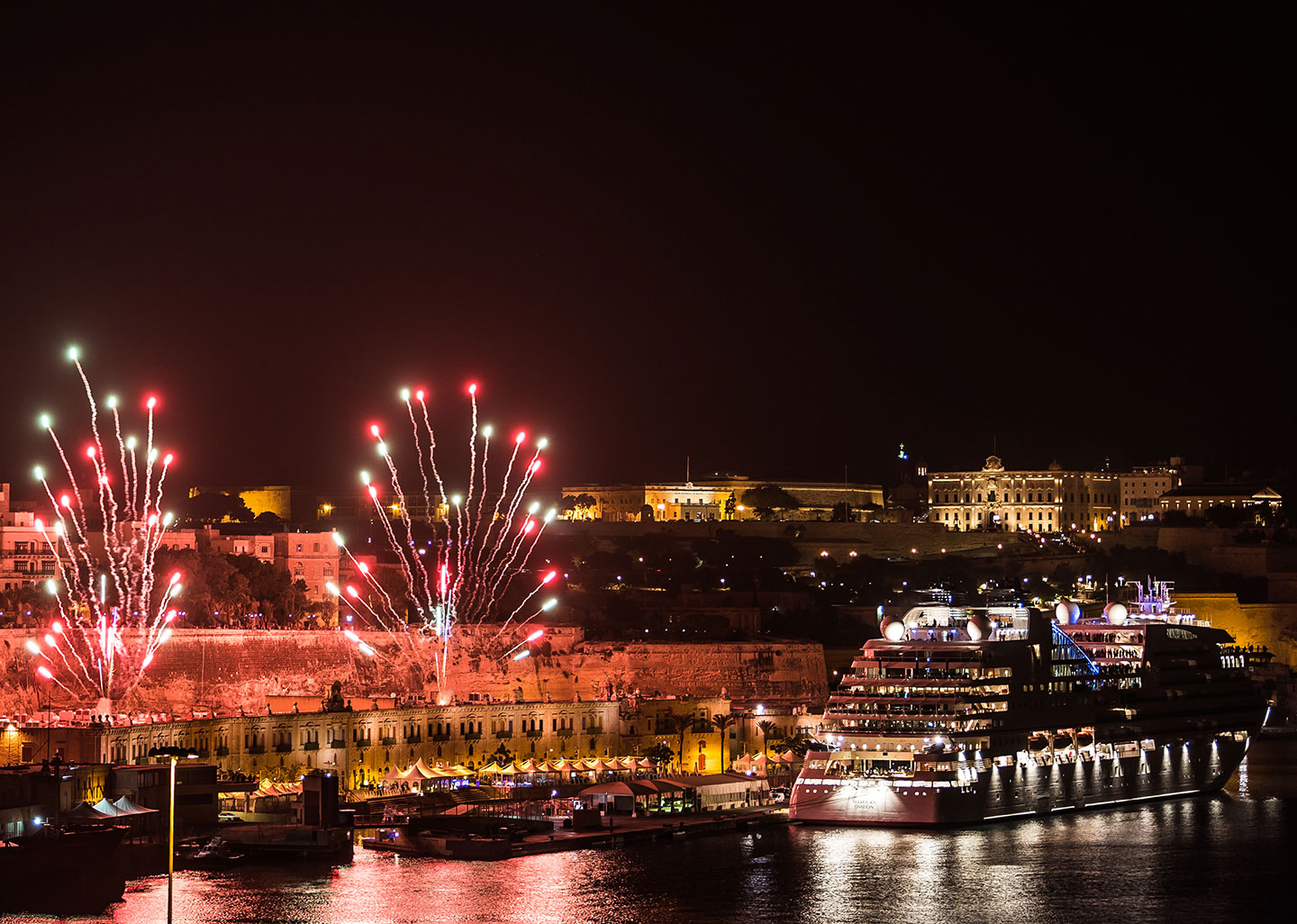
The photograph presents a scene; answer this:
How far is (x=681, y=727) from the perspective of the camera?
189ft

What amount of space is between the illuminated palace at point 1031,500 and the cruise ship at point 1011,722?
59916mm

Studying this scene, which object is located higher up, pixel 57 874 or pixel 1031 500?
pixel 1031 500

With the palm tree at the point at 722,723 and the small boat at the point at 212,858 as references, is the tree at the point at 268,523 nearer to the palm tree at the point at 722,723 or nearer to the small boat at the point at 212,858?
the palm tree at the point at 722,723

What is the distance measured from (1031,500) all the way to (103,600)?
66.1m

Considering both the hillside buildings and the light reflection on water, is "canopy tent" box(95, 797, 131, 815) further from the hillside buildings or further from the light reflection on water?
the hillside buildings

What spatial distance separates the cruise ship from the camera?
44062mm

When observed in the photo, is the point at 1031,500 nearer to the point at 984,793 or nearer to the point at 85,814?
the point at 984,793

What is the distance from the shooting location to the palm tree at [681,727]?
5691cm

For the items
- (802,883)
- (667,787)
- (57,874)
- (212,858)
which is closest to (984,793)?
(667,787)

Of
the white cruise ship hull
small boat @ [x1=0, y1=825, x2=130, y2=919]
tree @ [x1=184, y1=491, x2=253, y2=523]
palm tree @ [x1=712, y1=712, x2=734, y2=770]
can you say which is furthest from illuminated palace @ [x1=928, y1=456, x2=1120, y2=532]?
small boat @ [x1=0, y1=825, x2=130, y2=919]

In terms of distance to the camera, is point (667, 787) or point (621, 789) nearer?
point (621, 789)

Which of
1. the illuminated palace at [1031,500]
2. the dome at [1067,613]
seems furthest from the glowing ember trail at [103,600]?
the illuminated palace at [1031,500]

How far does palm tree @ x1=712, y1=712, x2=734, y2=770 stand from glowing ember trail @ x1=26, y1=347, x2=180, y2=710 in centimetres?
1393

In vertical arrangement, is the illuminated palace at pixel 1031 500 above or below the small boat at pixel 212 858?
above
